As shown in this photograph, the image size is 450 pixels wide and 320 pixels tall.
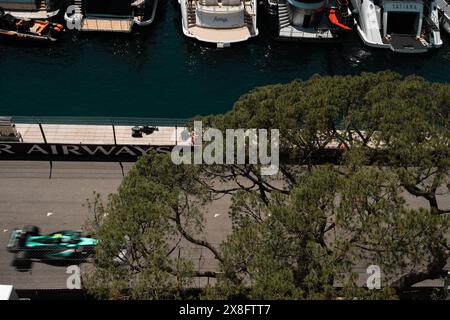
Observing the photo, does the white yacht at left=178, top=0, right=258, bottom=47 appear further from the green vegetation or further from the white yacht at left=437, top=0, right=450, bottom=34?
the green vegetation

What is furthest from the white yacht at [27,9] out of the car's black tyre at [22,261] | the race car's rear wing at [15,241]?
the car's black tyre at [22,261]

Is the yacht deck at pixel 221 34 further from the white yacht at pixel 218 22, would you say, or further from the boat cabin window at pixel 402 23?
the boat cabin window at pixel 402 23

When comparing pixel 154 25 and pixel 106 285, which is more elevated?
pixel 106 285

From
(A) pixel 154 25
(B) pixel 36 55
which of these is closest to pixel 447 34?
(A) pixel 154 25

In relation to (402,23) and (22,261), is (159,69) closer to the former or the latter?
(402,23)

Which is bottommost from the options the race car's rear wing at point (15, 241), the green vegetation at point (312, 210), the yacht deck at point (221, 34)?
the race car's rear wing at point (15, 241)

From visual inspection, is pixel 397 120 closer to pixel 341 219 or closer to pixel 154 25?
pixel 341 219
